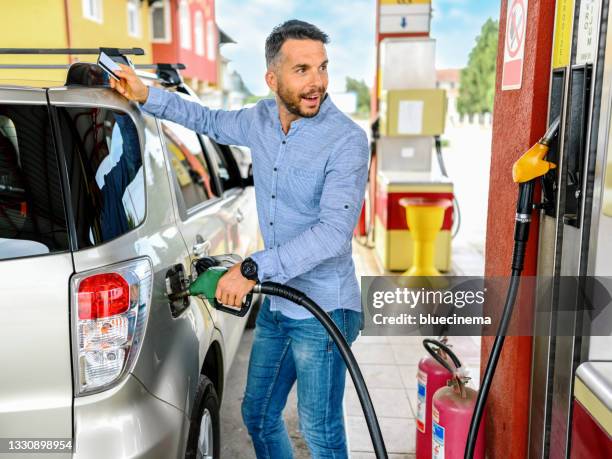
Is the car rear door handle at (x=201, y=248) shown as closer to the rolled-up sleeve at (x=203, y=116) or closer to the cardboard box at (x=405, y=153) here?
the rolled-up sleeve at (x=203, y=116)

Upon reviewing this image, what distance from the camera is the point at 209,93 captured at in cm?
3038

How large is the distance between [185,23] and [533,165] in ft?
79.2

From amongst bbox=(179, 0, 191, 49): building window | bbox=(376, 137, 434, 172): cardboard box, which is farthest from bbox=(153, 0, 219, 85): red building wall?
bbox=(376, 137, 434, 172): cardboard box

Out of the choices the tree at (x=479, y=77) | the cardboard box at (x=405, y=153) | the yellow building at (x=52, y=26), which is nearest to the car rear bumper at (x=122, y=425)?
the cardboard box at (x=405, y=153)

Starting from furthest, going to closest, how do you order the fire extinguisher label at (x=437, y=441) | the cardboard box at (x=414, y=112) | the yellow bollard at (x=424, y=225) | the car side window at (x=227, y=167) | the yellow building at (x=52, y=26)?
the yellow building at (x=52, y=26) < the cardboard box at (x=414, y=112) < the yellow bollard at (x=424, y=225) < the car side window at (x=227, y=167) < the fire extinguisher label at (x=437, y=441)

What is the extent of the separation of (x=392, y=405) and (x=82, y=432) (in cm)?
220

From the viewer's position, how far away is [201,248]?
243cm

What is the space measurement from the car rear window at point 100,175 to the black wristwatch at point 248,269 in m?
0.34

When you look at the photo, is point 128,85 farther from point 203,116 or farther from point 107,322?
point 107,322

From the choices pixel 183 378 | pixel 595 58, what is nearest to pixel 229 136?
pixel 183 378

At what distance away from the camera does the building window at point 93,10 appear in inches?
587

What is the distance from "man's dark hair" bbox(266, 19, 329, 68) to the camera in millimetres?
1973

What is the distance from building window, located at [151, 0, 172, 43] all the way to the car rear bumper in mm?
21622

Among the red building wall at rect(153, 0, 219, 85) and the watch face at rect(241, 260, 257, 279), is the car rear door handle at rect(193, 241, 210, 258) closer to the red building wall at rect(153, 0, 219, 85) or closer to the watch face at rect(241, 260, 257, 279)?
the watch face at rect(241, 260, 257, 279)
